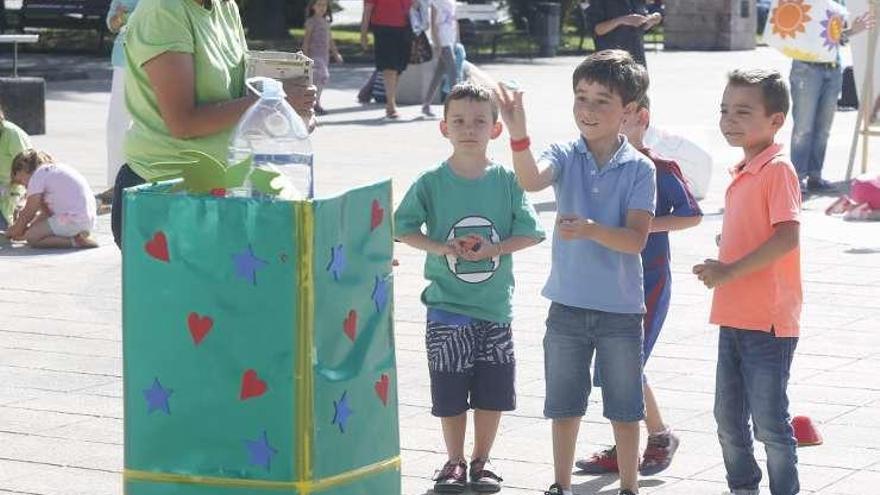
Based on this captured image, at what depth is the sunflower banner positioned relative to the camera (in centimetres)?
1289

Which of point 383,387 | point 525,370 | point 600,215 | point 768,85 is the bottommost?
point 525,370

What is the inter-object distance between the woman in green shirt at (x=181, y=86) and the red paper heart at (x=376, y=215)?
2.40ft

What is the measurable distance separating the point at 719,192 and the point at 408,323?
5.14m

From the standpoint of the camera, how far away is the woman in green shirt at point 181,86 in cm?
529

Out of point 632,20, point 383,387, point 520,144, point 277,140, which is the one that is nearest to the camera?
point 383,387

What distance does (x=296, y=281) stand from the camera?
433cm

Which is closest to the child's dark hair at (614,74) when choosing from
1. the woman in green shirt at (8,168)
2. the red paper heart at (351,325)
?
the red paper heart at (351,325)

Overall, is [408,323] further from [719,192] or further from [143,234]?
[719,192]

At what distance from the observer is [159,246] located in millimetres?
4434

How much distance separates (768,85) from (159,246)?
6.55 ft

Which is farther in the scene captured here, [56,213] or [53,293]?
[56,213]

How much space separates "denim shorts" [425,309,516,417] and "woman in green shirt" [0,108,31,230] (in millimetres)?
5805

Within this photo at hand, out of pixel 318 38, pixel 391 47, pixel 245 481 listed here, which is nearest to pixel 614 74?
pixel 245 481

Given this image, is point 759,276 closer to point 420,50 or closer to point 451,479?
point 451,479
